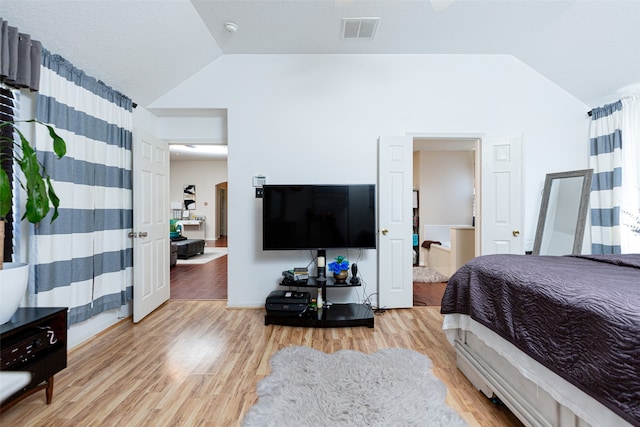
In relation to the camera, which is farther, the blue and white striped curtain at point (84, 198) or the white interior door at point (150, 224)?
the white interior door at point (150, 224)

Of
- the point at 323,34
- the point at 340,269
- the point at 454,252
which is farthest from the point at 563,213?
the point at 323,34

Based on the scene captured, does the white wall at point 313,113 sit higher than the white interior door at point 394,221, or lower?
higher

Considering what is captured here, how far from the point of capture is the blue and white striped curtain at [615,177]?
2936mm

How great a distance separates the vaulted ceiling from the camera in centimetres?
219

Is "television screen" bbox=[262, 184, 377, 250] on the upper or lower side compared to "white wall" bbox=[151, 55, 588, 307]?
lower

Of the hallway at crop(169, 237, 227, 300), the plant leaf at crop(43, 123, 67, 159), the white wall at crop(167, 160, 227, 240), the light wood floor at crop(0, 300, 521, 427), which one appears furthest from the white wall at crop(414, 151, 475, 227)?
the white wall at crop(167, 160, 227, 240)

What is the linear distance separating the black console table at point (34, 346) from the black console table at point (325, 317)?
1.55 meters

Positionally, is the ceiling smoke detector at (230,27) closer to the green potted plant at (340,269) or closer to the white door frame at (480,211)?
the white door frame at (480,211)

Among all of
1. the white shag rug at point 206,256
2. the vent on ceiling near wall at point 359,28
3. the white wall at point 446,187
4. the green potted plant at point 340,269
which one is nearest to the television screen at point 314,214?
the green potted plant at point 340,269

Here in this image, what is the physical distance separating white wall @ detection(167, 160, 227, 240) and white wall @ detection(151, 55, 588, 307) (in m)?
6.28

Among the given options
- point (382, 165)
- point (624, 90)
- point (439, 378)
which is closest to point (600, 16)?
point (624, 90)

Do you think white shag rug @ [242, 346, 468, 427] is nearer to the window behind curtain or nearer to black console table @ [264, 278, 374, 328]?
black console table @ [264, 278, 374, 328]

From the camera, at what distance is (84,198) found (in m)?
2.35

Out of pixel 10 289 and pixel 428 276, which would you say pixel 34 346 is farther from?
pixel 428 276
